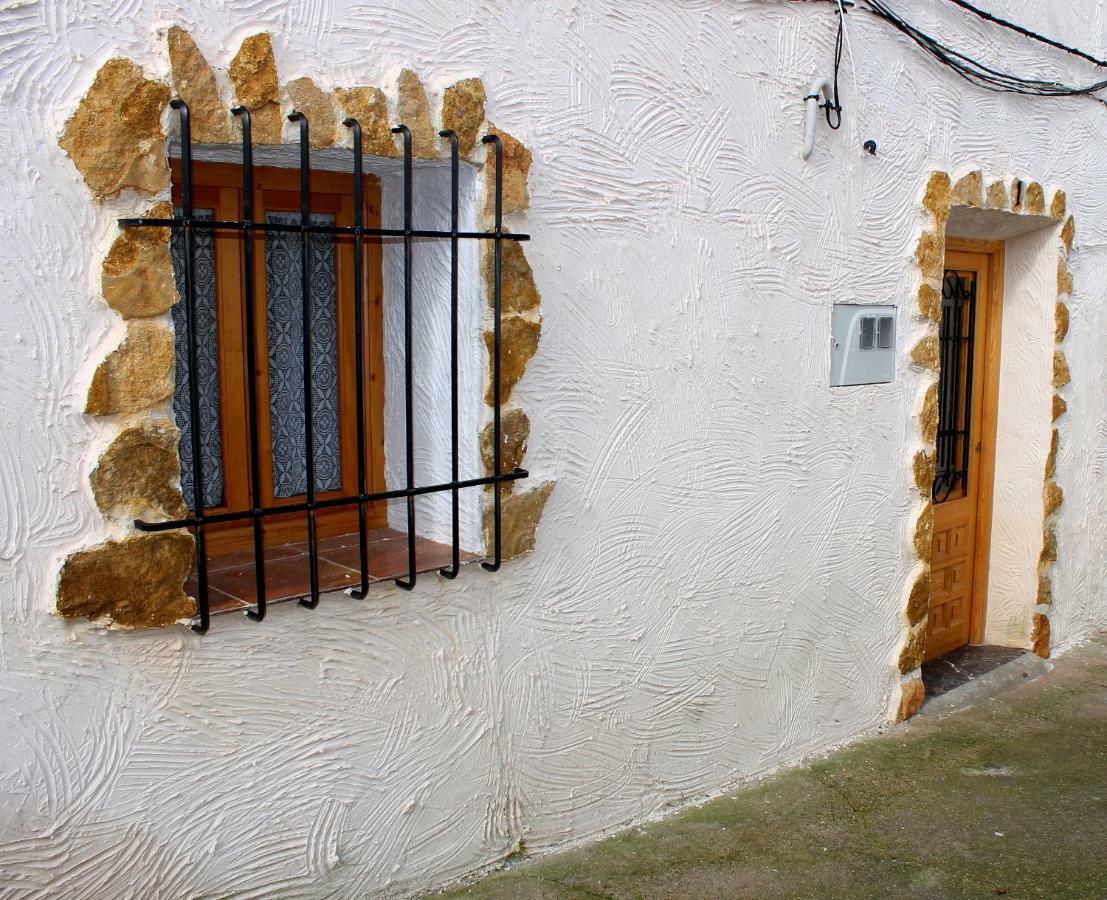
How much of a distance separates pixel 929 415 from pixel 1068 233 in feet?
4.47

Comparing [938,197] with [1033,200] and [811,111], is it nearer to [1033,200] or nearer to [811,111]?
[1033,200]

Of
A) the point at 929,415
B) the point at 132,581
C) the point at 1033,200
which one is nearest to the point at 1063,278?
the point at 1033,200

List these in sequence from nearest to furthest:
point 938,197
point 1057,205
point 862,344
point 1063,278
→ point 862,344 < point 938,197 < point 1057,205 < point 1063,278

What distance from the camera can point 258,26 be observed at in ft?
7.98

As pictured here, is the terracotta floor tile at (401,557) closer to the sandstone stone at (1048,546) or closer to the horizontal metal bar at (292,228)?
the horizontal metal bar at (292,228)

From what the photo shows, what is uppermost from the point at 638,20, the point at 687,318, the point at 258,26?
the point at 638,20

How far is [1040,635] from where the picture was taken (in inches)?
205

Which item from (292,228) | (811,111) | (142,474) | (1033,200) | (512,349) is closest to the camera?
(142,474)

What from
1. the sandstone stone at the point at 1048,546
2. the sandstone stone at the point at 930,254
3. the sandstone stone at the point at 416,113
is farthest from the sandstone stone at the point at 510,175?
the sandstone stone at the point at 1048,546

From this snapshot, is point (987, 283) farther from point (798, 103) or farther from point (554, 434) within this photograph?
point (554, 434)

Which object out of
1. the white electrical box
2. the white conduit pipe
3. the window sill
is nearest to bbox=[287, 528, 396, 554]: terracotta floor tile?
the window sill

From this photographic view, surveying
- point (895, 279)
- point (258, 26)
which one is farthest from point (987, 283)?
point (258, 26)

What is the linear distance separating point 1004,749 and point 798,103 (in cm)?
249

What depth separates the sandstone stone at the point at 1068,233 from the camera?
196 inches
